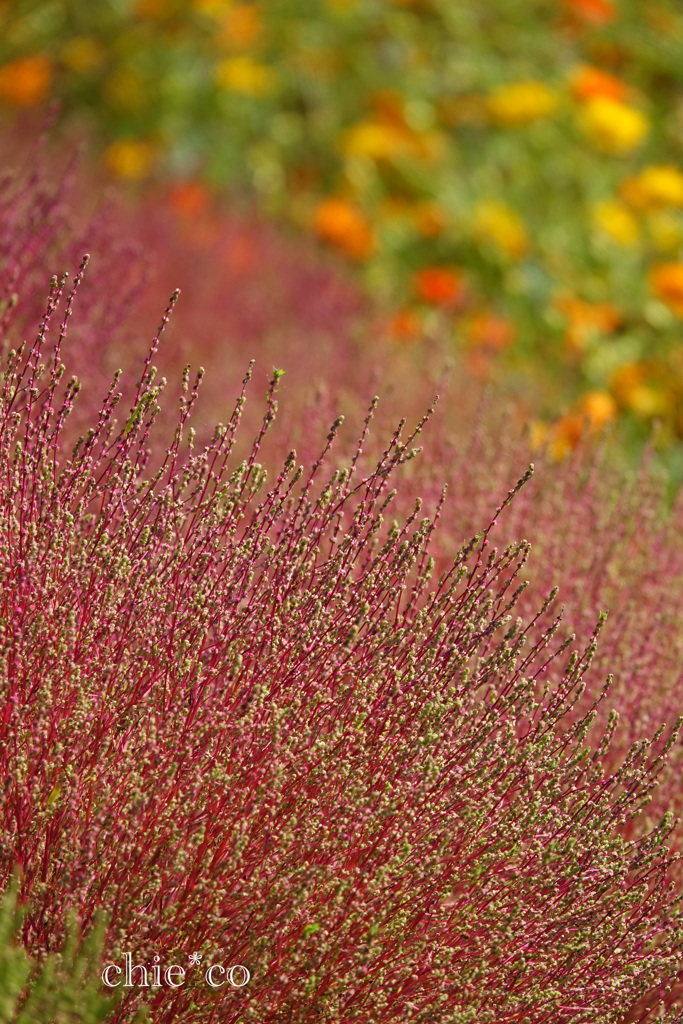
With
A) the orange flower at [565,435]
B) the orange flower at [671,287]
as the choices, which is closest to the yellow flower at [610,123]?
the orange flower at [671,287]

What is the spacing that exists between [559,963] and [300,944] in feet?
1.16

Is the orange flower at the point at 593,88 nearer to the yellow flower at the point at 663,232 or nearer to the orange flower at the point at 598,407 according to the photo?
the yellow flower at the point at 663,232

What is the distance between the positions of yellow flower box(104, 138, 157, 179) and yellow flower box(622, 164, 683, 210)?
6.86 ft

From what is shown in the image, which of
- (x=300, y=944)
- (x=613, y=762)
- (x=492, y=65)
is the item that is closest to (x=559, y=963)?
(x=300, y=944)

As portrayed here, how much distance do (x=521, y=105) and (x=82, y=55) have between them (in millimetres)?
2209

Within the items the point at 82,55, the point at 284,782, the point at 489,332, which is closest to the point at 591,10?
the point at 489,332

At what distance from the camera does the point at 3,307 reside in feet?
7.12

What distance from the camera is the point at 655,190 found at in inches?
195

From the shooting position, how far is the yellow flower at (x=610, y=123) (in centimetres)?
518

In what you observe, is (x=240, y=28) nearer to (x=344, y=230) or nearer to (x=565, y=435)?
(x=344, y=230)

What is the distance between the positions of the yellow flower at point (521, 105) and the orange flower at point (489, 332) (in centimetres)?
112

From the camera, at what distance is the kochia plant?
1.42 meters

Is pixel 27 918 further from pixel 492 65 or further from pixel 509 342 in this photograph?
pixel 492 65

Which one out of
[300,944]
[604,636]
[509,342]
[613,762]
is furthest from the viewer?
[509,342]
